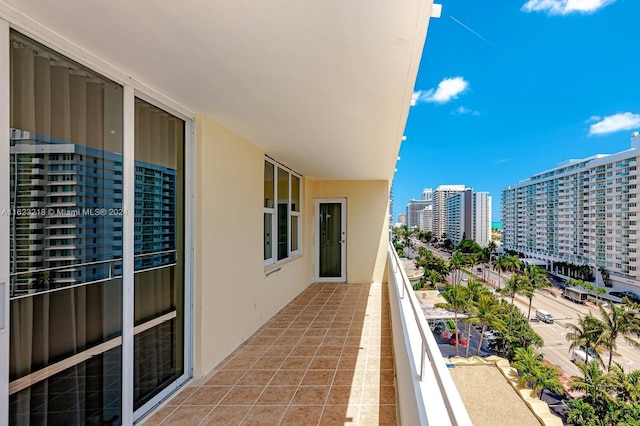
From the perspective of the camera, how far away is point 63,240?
1.68 metres

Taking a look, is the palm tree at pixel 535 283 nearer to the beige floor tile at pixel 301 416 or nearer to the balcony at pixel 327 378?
the balcony at pixel 327 378

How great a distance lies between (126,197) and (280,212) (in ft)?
11.3

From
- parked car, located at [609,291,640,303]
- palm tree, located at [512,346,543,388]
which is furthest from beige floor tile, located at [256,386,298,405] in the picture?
parked car, located at [609,291,640,303]

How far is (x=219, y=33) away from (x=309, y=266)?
5.84 m

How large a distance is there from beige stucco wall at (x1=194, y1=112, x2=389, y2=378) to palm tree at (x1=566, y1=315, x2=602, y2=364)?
80.3ft

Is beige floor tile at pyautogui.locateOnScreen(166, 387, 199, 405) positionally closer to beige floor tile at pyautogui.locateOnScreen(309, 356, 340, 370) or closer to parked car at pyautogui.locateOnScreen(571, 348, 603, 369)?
beige floor tile at pyautogui.locateOnScreen(309, 356, 340, 370)

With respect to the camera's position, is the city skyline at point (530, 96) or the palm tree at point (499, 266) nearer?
the city skyline at point (530, 96)

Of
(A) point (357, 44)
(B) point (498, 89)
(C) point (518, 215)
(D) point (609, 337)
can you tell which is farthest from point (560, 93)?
(A) point (357, 44)

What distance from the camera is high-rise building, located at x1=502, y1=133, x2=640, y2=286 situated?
16.5 m

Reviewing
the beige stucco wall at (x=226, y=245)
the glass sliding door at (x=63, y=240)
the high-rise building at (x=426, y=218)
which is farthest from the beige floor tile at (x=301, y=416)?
the high-rise building at (x=426, y=218)

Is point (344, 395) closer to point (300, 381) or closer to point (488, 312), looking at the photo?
point (300, 381)

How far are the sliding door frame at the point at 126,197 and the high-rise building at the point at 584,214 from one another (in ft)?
62.3

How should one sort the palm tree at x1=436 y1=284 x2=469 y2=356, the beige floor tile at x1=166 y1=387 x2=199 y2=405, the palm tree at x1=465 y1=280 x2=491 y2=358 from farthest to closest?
1. the palm tree at x1=436 y1=284 x2=469 y2=356
2. the palm tree at x1=465 y1=280 x2=491 y2=358
3. the beige floor tile at x1=166 y1=387 x2=199 y2=405

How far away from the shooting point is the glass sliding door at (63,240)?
1487mm
